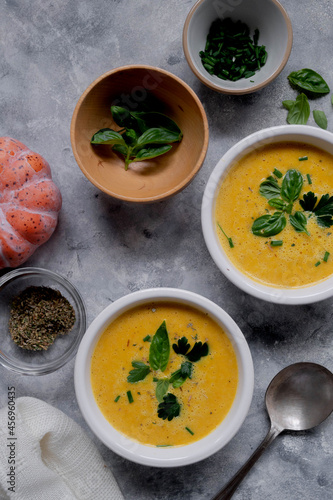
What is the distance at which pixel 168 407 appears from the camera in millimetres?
1867

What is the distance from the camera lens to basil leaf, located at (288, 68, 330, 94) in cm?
206

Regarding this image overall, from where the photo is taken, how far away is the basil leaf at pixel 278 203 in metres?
1.85

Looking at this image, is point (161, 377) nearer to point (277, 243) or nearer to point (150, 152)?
point (277, 243)

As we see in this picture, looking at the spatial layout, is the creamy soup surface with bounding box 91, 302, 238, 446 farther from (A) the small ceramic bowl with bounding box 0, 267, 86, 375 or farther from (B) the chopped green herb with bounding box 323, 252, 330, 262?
(B) the chopped green herb with bounding box 323, 252, 330, 262

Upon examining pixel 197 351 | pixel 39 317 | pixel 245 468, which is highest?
pixel 39 317

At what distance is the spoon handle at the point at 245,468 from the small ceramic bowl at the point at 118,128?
1028 mm

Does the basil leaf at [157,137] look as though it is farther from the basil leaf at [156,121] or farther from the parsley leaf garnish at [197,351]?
the parsley leaf garnish at [197,351]

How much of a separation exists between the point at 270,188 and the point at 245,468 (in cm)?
A: 110

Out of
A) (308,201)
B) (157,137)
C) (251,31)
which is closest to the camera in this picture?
(308,201)

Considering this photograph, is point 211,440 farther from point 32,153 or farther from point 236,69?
point 236,69

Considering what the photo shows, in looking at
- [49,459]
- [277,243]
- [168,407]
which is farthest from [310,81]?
[49,459]

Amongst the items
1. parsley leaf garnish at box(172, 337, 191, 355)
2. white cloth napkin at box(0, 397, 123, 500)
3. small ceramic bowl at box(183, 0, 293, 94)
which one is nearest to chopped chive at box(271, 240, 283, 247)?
parsley leaf garnish at box(172, 337, 191, 355)

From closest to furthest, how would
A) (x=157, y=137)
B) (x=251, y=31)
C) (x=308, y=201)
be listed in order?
1. (x=308, y=201)
2. (x=157, y=137)
3. (x=251, y=31)

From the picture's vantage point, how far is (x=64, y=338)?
2.03 metres
